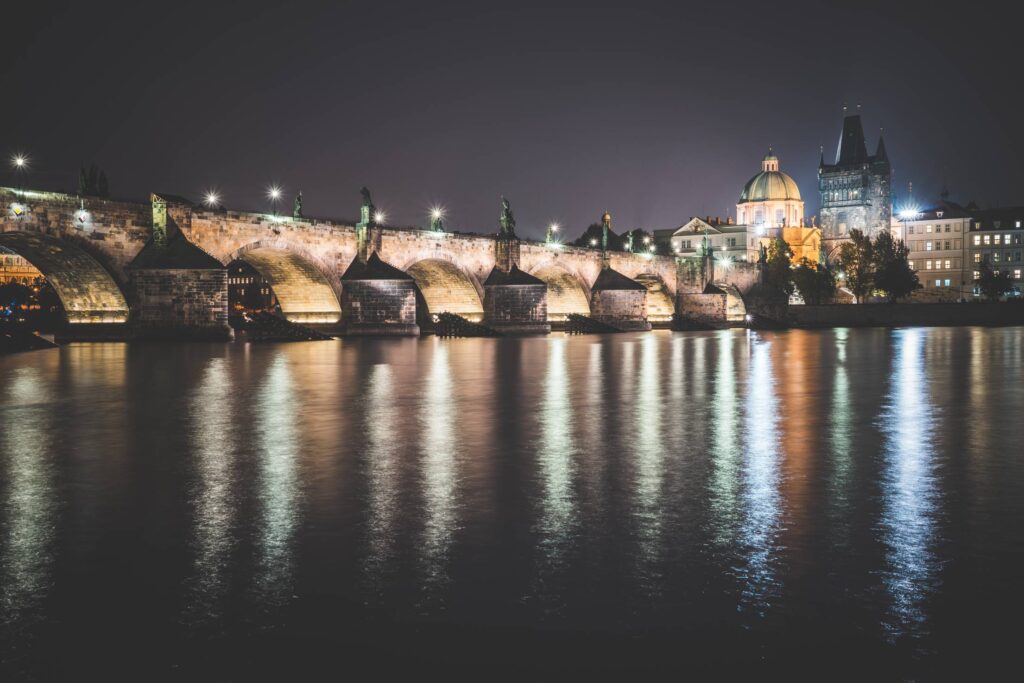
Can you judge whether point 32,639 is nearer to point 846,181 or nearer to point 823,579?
point 823,579

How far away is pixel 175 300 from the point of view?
34156 millimetres

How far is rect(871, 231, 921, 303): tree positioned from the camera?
90.9 m

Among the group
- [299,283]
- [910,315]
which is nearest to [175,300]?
[299,283]

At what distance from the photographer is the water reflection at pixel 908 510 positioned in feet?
14.4

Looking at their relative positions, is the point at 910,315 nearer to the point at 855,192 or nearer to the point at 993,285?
the point at 993,285

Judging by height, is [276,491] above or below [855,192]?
below

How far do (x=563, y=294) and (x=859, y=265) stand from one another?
148ft

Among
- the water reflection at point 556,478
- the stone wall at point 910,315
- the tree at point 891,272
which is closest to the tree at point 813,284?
the tree at point 891,272

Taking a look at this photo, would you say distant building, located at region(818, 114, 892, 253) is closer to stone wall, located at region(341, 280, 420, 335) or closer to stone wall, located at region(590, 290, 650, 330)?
stone wall, located at region(590, 290, 650, 330)

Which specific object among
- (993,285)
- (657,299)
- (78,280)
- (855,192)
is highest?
(855,192)

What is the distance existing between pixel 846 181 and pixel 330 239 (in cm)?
10768

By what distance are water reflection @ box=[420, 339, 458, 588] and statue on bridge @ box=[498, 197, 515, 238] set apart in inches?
1592

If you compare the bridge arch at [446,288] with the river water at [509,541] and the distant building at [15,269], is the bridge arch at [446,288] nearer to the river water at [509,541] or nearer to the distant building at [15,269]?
the river water at [509,541]

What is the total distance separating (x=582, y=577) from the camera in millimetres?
4773
